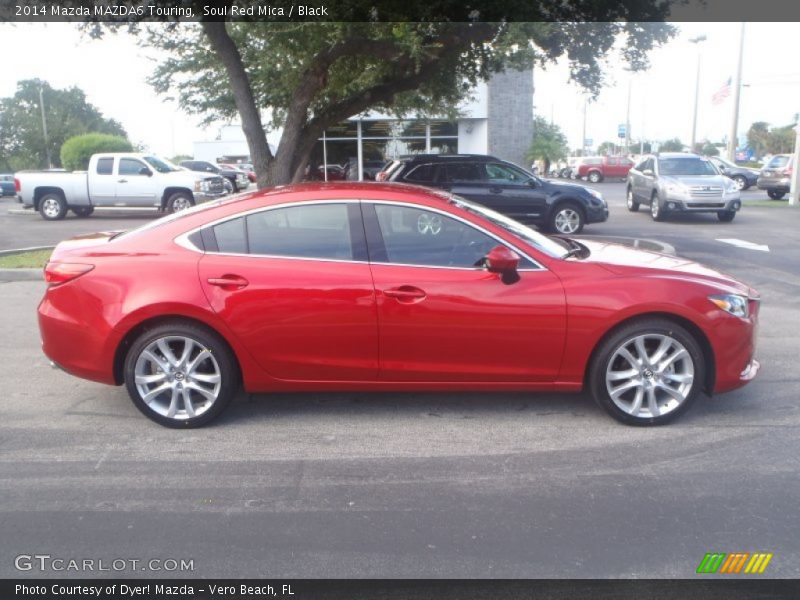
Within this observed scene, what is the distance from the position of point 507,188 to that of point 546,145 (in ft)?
91.8

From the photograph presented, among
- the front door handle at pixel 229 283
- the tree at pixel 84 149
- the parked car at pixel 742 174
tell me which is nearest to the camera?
the front door handle at pixel 229 283

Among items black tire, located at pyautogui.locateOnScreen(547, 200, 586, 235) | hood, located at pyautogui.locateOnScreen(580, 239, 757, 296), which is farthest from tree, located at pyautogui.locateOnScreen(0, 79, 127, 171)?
hood, located at pyautogui.locateOnScreen(580, 239, 757, 296)

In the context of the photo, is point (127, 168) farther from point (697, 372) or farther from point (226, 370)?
point (697, 372)

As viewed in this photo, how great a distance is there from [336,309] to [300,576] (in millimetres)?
1970

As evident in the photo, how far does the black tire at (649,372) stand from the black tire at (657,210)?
1438cm

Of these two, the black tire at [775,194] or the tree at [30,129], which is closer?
the black tire at [775,194]

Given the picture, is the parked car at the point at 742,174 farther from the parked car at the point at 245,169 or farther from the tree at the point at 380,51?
the tree at the point at 380,51

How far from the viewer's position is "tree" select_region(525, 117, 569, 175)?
41.1 meters

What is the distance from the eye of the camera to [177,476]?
4.47 meters

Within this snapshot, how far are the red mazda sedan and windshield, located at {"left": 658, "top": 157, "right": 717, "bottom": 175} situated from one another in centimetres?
1482

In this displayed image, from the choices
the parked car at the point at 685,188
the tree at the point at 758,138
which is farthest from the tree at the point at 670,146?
the parked car at the point at 685,188

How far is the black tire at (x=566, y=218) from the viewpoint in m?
15.7

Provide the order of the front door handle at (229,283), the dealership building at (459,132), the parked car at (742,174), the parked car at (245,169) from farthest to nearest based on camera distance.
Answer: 1. the parked car at (245,169)
2. the parked car at (742,174)
3. the dealership building at (459,132)
4. the front door handle at (229,283)

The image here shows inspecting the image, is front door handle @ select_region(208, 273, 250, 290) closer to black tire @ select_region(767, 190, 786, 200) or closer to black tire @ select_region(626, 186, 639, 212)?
black tire @ select_region(626, 186, 639, 212)
